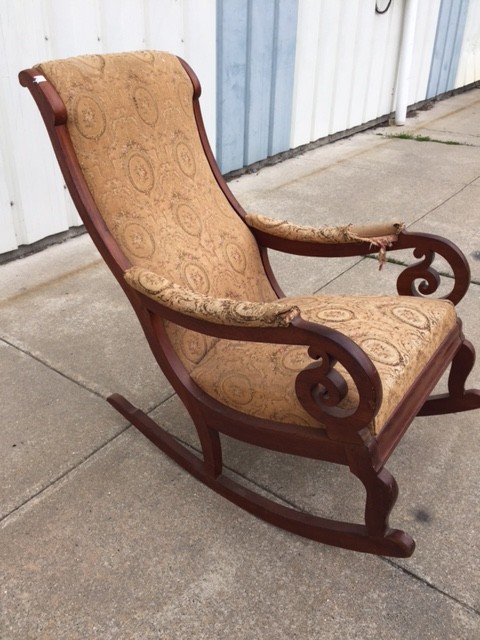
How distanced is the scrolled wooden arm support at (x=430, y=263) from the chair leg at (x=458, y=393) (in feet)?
0.55

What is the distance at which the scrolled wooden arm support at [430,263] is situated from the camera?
1773 mm

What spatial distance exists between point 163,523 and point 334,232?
976 mm

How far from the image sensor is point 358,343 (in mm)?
1512

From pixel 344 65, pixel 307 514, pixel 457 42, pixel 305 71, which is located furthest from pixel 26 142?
pixel 457 42

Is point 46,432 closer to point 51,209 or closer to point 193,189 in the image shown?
point 193,189

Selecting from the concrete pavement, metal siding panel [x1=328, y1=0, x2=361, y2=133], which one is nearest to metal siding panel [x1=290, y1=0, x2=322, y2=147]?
metal siding panel [x1=328, y1=0, x2=361, y2=133]

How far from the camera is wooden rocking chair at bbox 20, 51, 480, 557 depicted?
1.37m

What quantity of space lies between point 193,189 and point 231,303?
2.16 feet

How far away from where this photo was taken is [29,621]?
4.52 ft

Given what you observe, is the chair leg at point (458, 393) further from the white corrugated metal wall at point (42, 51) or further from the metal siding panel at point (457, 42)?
the metal siding panel at point (457, 42)

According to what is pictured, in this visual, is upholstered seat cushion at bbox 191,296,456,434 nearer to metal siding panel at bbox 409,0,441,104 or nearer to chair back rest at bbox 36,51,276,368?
chair back rest at bbox 36,51,276,368

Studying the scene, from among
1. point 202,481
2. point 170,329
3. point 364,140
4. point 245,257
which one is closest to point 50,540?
point 202,481

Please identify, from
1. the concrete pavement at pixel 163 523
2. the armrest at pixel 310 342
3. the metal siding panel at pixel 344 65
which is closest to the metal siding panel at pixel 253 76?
the metal siding panel at pixel 344 65

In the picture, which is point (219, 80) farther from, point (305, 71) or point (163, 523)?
point (163, 523)
